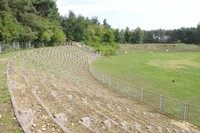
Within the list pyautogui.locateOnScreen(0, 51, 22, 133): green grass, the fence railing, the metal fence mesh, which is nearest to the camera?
pyautogui.locateOnScreen(0, 51, 22, 133): green grass

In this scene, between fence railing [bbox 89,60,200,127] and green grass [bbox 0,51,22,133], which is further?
fence railing [bbox 89,60,200,127]

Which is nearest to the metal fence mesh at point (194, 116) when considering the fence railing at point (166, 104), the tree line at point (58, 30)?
the fence railing at point (166, 104)

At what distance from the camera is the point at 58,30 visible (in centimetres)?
6228

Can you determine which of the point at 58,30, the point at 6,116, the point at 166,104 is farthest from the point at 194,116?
the point at 58,30

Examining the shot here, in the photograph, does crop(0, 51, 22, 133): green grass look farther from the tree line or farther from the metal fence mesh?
the tree line

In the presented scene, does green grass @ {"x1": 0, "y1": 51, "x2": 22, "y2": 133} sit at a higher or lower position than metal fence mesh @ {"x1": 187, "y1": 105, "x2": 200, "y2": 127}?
higher

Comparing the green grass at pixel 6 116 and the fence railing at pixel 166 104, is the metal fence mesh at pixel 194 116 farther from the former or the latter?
the green grass at pixel 6 116

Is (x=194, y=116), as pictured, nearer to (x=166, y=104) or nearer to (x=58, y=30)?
(x=166, y=104)

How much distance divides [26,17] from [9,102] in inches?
1507

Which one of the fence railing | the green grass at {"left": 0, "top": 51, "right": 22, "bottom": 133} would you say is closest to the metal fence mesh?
the fence railing

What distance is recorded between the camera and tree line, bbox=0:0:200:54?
39.1 m

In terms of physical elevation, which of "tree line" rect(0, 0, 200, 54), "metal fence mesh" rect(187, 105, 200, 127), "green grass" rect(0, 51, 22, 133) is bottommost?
"metal fence mesh" rect(187, 105, 200, 127)

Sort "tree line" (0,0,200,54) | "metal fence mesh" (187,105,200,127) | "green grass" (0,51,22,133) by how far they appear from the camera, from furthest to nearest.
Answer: "tree line" (0,0,200,54)
"metal fence mesh" (187,105,200,127)
"green grass" (0,51,22,133)

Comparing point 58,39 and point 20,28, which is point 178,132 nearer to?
point 20,28
